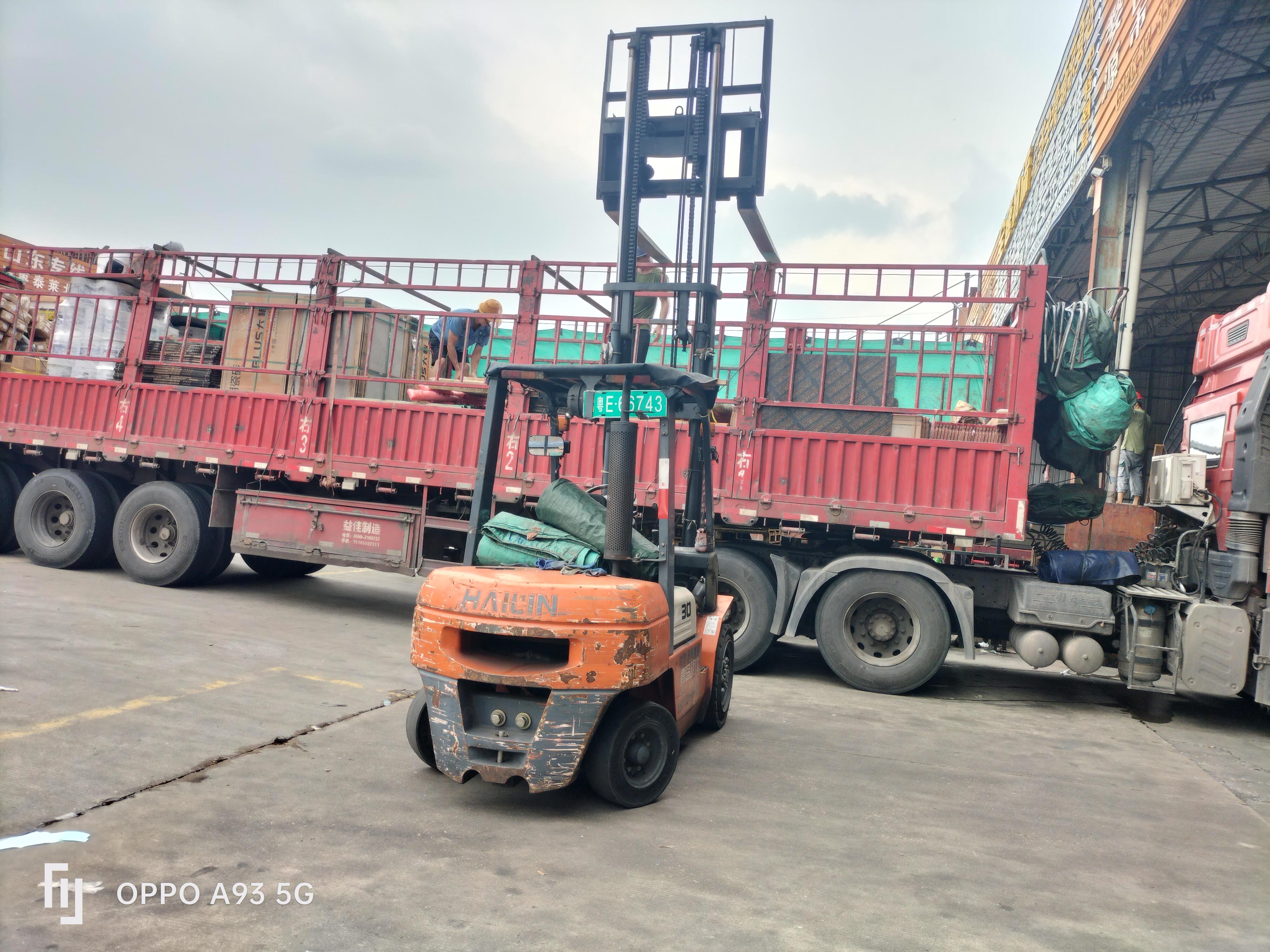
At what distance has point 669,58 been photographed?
5816 mm

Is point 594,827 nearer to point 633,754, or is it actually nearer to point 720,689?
point 633,754

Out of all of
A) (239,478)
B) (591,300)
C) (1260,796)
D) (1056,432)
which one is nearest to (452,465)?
(591,300)

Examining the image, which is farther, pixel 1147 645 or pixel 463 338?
pixel 463 338

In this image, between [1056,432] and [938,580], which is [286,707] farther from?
[1056,432]

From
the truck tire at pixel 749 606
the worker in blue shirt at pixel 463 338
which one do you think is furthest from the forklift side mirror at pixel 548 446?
the worker in blue shirt at pixel 463 338

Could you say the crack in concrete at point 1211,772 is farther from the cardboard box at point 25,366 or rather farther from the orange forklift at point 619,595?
the cardboard box at point 25,366

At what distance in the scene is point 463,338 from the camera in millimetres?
9047

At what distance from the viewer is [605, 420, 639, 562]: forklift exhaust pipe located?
13.4 ft

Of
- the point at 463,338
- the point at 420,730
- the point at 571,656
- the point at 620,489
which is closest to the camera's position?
the point at 571,656

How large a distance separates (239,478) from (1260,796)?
9579mm

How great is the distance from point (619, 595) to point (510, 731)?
0.77 m

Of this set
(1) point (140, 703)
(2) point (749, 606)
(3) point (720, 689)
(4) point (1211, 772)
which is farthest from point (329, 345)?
(4) point (1211, 772)

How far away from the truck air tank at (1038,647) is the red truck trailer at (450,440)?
499mm

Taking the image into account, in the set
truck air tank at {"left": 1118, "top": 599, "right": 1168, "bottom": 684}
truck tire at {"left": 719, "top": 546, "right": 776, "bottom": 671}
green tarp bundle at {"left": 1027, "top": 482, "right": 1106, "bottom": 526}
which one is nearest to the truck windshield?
green tarp bundle at {"left": 1027, "top": 482, "right": 1106, "bottom": 526}
